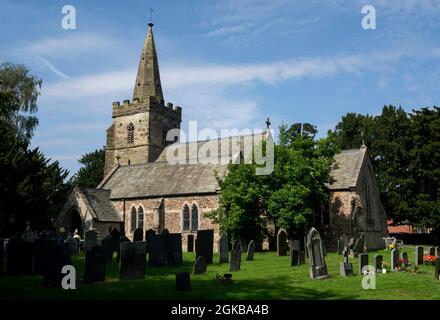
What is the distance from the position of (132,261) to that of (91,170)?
49726 millimetres

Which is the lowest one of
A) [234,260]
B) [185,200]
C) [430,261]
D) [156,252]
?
[430,261]

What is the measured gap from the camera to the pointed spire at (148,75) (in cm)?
5119

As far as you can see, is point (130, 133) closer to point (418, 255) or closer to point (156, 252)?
point (156, 252)

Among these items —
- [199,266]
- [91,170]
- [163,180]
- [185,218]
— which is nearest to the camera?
[199,266]

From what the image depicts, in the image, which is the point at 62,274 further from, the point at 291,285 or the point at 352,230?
the point at 352,230

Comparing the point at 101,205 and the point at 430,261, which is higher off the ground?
the point at 101,205

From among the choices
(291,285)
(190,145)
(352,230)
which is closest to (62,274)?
(291,285)

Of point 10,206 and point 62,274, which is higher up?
point 10,206

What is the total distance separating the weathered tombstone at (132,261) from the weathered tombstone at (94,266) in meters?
0.58

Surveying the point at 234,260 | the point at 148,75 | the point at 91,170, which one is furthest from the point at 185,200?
the point at 91,170

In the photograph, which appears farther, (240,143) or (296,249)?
(240,143)

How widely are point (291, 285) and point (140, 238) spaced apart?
39.4 ft

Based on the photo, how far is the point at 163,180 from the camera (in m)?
38.1

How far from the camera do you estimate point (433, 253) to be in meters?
21.8
